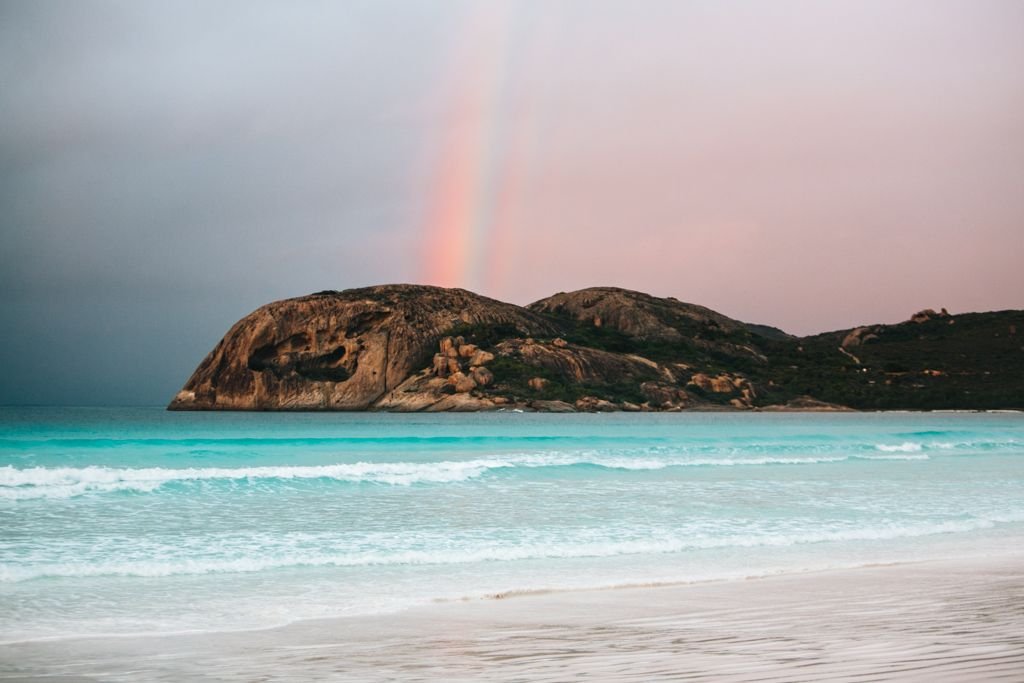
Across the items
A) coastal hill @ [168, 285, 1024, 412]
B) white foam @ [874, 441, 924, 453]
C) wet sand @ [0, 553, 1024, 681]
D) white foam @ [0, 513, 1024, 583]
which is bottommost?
white foam @ [874, 441, 924, 453]

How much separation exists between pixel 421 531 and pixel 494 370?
138531 millimetres

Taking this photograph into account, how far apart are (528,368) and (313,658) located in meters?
149

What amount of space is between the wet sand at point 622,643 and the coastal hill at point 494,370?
13156 cm

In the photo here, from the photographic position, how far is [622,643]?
7.34 metres

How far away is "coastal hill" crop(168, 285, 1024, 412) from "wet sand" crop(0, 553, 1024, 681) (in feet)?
432

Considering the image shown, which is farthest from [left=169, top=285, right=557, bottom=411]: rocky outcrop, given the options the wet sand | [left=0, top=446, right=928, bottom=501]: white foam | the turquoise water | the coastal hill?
the wet sand

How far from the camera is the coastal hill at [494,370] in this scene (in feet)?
502

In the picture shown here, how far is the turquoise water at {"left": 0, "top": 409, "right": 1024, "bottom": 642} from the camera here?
10.6 metres

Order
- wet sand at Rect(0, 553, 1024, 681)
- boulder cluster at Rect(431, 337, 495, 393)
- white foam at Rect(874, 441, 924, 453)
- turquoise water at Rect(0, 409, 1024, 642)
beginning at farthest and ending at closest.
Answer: boulder cluster at Rect(431, 337, 495, 393), white foam at Rect(874, 441, 924, 453), turquoise water at Rect(0, 409, 1024, 642), wet sand at Rect(0, 553, 1024, 681)

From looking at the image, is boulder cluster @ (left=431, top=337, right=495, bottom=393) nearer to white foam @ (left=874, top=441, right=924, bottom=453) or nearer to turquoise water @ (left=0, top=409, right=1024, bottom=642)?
white foam @ (left=874, top=441, right=924, bottom=453)

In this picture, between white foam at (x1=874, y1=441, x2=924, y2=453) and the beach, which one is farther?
white foam at (x1=874, y1=441, x2=924, y2=453)

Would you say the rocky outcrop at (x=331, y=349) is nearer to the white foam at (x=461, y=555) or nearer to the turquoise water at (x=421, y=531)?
the turquoise water at (x=421, y=531)

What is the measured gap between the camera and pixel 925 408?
158125 mm

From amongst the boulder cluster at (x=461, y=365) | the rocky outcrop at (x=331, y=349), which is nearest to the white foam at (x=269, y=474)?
the boulder cluster at (x=461, y=365)
